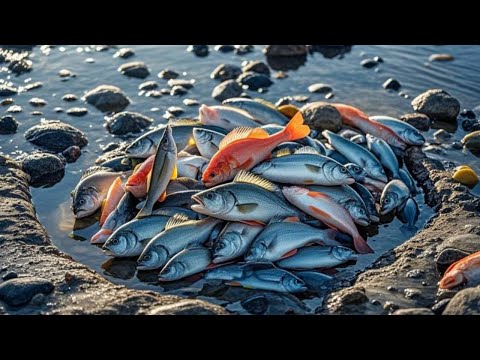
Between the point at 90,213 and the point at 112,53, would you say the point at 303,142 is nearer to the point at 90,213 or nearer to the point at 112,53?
the point at 90,213

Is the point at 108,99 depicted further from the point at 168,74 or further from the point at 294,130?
the point at 294,130

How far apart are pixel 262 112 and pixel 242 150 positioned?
180cm

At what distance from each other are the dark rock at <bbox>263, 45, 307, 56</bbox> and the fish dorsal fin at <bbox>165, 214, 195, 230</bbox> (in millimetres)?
5892

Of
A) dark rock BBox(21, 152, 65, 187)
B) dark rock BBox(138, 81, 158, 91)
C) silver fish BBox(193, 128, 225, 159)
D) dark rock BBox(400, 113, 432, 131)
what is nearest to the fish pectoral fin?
silver fish BBox(193, 128, 225, 159)

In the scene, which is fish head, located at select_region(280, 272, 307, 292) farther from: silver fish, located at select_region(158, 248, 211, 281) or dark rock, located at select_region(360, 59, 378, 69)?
dark rock, located at select_region(360, 59, 378, 69)

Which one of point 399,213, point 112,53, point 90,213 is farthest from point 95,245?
point 112,53

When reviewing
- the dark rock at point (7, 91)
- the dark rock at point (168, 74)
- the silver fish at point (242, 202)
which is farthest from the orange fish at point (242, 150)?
the dark rock at point (7, 91)

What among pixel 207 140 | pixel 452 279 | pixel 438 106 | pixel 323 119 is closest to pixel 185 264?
pixel 207 140

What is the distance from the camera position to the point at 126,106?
426 inches

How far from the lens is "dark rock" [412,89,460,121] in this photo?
10336 mm

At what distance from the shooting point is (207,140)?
8.18 m

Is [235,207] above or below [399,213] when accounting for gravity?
above
